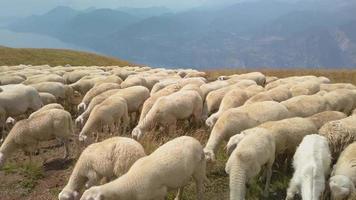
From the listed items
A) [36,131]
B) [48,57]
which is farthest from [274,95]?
[48,57]

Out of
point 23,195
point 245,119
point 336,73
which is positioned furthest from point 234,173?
point 336,73

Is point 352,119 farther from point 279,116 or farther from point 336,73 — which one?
point 336,73

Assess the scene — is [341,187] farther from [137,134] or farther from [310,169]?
[137,134]

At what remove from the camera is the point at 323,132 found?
12.0m

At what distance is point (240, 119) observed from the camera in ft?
42.0

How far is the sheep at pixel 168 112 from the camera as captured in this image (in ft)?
47.9

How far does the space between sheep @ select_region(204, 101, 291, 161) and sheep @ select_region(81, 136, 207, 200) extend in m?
1.62

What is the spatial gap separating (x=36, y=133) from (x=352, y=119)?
9.01 m

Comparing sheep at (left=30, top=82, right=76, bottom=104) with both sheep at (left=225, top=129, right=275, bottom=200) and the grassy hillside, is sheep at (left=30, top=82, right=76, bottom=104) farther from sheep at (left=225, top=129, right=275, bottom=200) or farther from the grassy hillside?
the grassy hillside

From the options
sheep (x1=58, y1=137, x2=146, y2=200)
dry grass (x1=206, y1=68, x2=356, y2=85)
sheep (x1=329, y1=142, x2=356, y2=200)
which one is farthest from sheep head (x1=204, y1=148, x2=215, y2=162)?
dry grass (x1=206, y1=68, x2=356, y2=85)

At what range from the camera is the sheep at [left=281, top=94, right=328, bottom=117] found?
14320 millimetres

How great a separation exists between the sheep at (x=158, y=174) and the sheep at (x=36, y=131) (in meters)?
5.31

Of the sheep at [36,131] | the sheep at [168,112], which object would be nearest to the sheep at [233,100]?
the sheep at [168,112]

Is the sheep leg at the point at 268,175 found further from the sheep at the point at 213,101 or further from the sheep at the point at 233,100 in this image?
the sheep at the point at 213,101
